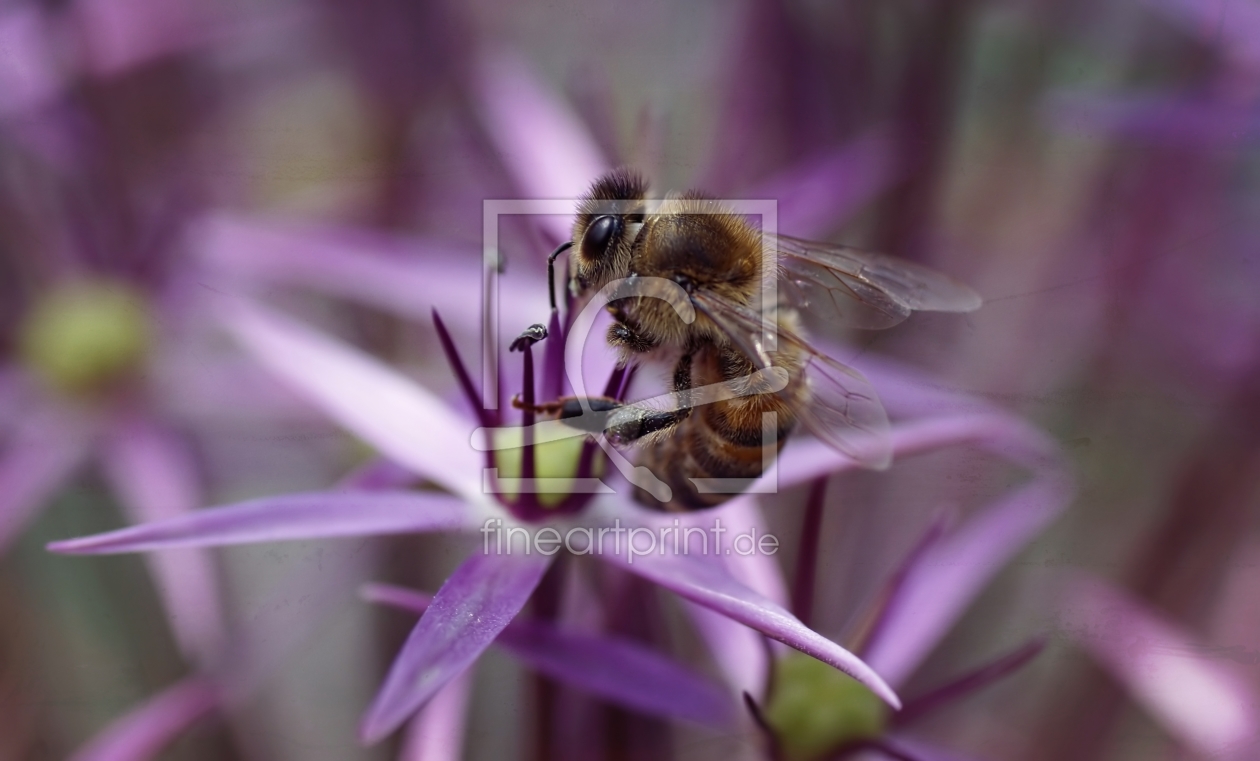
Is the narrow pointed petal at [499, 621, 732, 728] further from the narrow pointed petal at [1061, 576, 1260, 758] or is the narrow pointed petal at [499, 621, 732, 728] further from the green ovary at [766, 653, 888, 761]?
the narrow pointed petal at [1061, 576, 1260, 758]

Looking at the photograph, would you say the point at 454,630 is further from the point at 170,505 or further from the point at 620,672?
the point at 170,505

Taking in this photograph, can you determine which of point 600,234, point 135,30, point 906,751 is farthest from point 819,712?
point 135,30

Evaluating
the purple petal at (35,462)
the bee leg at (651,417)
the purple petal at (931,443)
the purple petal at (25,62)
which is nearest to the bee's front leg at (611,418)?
the bee leg at (651,417)

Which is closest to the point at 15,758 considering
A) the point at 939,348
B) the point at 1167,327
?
the point at 939,348

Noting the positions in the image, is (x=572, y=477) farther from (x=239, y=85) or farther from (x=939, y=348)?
(x=239, y=85)

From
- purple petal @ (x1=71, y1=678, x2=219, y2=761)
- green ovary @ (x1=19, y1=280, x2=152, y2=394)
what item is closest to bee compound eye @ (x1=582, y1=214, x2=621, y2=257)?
purple petal @ (x1=71, y1=678, x2=219, y2=761)

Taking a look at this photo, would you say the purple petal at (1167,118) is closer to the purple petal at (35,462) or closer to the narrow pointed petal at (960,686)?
the narrow pointed petal at (960,686)
